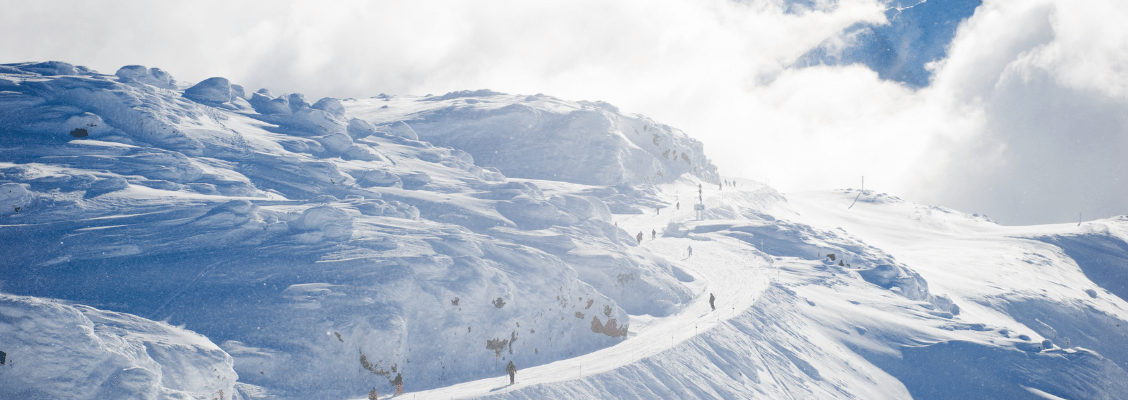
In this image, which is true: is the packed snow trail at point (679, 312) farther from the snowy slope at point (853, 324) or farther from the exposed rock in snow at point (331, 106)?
the exposed rock in snow at point (331, 106)

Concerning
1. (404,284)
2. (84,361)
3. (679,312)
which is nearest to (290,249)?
(404,284)

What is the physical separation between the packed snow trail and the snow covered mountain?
1.01 feet

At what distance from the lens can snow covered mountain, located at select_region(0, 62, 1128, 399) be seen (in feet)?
95.1

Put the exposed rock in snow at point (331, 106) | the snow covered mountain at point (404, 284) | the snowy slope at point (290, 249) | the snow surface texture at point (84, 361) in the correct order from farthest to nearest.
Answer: the exposed rock in snow at point (331, 106)
the snowy slope at point (290, 249)
the snow covered mountain at point (404, 284)
the snow surface texture at point (84, 361)

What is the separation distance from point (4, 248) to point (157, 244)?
6.68m

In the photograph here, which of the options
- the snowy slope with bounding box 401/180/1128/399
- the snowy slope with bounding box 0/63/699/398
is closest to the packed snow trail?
the snowy slope with bounding box 401/180/1128/399

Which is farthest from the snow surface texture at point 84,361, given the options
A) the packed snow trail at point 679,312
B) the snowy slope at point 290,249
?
the packed snow trail at point 679,312

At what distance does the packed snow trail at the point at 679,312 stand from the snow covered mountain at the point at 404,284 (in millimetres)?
308

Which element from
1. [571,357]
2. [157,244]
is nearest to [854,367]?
[571,357]

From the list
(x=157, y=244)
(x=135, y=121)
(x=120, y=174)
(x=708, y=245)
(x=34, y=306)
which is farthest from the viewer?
(x=708, y=245)

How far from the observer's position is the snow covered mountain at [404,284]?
29.0 metres

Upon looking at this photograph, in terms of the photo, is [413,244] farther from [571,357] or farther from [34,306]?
[34,306]

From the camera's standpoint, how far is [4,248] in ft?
105

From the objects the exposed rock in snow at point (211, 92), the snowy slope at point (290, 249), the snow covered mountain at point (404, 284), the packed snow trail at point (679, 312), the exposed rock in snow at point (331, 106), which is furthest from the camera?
the exposed rock in snow at point (331, 106)
